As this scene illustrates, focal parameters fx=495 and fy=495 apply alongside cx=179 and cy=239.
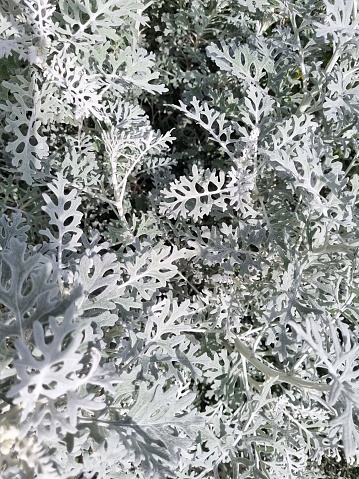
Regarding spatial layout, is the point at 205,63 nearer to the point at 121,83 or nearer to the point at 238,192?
the point at 121,83

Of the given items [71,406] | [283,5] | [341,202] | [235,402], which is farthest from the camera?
[235,402]

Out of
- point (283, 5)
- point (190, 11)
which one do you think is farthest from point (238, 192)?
point (190, 11)

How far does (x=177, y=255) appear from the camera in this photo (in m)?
1.51

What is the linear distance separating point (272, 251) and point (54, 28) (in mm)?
999

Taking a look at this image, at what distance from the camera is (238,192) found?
1.55 m

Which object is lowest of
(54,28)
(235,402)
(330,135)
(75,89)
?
(235,402)

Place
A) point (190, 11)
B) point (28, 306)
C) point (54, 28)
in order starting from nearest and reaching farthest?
point (28, 306)
point (54, 28)
point (190, 11)

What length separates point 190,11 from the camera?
2.04 metres

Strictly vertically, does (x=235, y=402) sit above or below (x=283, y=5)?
below

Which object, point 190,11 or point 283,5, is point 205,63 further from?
point 283,5

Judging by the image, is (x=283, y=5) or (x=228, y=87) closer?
(x=283, y=5)

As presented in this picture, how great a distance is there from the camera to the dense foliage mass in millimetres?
1033

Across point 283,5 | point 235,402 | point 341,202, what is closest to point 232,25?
point 283,5

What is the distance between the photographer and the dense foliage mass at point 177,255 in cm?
103
